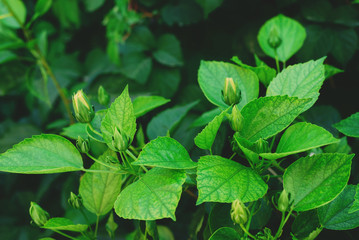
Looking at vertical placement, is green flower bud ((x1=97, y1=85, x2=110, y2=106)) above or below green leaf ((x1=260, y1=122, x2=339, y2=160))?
above

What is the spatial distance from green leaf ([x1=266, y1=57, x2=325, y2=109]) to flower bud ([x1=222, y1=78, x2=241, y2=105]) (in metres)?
0.06

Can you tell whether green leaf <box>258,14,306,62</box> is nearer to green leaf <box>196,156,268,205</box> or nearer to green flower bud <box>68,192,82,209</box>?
green leaf <box>196,156,268,205</box>

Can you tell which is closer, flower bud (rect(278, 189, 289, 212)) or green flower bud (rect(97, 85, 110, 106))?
flower bud (rect(278, 189, 289, 212))

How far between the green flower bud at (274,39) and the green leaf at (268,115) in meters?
0.24

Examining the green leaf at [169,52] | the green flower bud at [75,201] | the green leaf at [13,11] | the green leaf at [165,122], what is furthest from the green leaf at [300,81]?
the green leaf at [13,11]

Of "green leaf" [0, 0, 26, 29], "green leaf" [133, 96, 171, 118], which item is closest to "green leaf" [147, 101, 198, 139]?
"green leaf" [133, 96, 171, 118]

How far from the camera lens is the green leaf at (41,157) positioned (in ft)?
1.68

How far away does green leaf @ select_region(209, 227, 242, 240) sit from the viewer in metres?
0.50

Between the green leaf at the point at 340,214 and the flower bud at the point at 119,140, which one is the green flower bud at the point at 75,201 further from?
the green leaf at the point at 340,214

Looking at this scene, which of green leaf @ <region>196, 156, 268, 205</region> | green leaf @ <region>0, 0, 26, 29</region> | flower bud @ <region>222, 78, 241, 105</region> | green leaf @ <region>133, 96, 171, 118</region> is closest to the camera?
green leaf @ <region>196, 156, 268, 205</region>

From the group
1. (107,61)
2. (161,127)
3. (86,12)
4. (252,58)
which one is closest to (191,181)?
(161,127)

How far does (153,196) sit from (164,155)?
57mm

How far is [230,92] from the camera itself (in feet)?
1.79

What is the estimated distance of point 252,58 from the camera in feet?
3.75
